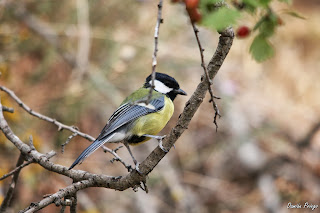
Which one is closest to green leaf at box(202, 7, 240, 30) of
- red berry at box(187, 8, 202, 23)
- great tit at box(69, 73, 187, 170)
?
red berry at box(187, 8, 202, 23)

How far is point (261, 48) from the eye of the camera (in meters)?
1.85

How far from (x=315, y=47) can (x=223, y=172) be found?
338 cm

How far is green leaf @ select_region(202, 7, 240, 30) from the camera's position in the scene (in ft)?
3.76

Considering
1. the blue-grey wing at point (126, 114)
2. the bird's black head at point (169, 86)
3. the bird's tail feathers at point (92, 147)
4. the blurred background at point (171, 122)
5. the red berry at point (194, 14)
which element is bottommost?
the red berry at point (194, 14)

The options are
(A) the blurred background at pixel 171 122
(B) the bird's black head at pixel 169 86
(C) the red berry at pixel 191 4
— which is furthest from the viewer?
(A) the blurred background at pixel 171 122

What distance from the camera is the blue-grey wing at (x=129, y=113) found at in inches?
111

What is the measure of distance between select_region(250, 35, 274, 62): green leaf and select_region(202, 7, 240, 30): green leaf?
685 mm

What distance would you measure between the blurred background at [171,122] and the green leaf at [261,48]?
257 centimetres

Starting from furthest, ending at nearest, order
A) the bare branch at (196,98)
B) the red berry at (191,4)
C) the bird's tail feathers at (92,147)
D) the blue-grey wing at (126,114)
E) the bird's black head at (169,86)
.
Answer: the bird's black head at (169,86) < the blue-grey wing at (126,114) < the bird's tail feathers at (92,147) < the bare branch at (196,98) < the red berry at (191,4)

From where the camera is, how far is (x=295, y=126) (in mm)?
6402

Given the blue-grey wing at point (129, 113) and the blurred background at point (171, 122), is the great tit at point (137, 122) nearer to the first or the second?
the blue-grey wing at point (129, 113)

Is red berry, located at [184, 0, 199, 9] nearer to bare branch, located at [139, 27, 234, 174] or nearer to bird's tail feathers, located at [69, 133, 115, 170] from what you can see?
bare branch, located at [139, 27, 234, 174]

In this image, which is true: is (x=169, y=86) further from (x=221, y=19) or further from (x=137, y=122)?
(x=221, y=19)

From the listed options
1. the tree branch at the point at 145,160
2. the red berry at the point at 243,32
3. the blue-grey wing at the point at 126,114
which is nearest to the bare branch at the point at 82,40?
the blue-grey wing at the point at 126,114
